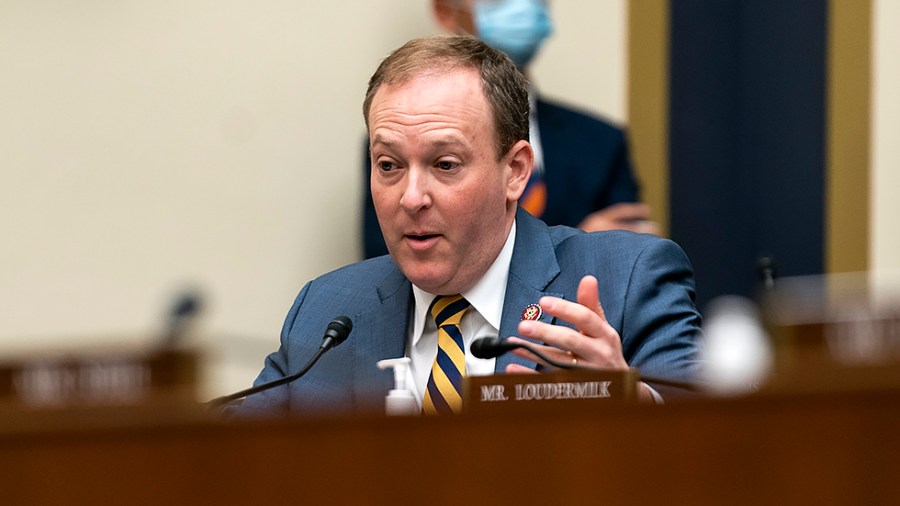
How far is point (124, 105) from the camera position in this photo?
4.02 m

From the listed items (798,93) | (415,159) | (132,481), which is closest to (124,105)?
(415,159)

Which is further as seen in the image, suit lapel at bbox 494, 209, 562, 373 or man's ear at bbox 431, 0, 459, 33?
man's ear at bbox 431, 0, 459, 33

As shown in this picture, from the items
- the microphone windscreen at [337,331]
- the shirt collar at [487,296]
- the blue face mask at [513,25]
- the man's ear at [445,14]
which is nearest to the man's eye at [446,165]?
the shirt collar at [487,296]

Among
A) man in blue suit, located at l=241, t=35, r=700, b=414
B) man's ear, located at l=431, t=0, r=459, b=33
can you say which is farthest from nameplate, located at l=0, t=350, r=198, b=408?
man's ear, located at l=431, t=0, r=459, b=33

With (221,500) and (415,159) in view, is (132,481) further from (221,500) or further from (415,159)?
(415,159)

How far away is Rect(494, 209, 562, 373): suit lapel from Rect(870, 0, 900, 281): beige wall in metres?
2.21

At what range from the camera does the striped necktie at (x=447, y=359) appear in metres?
2.28

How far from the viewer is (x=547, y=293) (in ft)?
8.27

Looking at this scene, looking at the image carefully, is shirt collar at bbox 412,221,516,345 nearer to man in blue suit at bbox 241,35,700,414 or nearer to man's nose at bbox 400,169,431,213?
man in blue suit at bbox 241,35,700,414

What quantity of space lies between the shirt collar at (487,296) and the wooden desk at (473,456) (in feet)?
4.69

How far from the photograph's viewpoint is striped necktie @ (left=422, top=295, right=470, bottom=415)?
2279 mm

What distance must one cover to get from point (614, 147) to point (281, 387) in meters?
2.14

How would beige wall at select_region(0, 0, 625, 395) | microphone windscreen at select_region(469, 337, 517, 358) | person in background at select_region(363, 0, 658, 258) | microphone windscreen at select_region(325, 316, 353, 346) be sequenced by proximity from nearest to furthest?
microphone windscreen at select_region(469, 337, 517, 358)
microphone windscreen at select_region(325, 316, 353, 346)
beige wall at select_region(0, 0, 625, 395)
person in background at select_region(363, 0, 658, 258)

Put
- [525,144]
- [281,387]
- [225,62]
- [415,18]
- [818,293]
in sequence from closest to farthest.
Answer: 1. [818,293]
2. [281,387]
3. [525,144]
4. [225,62]
5. [415,18]
